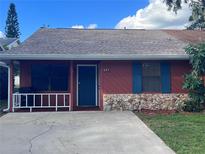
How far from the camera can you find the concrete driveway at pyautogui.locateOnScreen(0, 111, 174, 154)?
7.80 meters

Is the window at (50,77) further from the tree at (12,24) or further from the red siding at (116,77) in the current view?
the tree at (12,24)

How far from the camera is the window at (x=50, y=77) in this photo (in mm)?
15594

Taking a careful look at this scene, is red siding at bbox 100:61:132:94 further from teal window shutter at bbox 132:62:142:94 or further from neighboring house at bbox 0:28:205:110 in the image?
teal window shutter at bbox 132:62:142:94

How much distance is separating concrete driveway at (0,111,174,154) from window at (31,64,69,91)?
3023 mm

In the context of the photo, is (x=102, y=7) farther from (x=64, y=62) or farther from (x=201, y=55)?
(x=201, y=55)

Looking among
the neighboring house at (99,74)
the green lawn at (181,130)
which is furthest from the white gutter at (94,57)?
the green lawn at (181,130)

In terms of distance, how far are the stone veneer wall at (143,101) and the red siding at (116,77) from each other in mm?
306

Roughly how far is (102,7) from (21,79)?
6.66 metres

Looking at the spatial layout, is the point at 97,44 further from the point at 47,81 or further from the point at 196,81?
the point at 196,81

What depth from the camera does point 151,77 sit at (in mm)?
14867

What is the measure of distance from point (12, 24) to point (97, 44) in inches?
1514

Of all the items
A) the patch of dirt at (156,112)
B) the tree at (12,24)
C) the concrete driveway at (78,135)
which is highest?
the tree at (12,24)

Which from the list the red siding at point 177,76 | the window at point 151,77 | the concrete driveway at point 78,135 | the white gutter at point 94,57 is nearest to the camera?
the concrete driveway at point 78,135

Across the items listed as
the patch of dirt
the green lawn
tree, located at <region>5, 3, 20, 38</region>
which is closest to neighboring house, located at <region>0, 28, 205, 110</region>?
the patch of dirt
